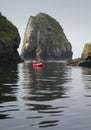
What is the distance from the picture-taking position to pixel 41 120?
17891 millimetres

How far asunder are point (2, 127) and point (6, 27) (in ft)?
576

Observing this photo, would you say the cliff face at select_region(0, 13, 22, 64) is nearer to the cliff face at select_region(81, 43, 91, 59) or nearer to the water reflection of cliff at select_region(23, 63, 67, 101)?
the cliff face at select_region(81, 43, 91, 59)

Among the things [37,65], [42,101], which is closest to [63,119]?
[42,101]

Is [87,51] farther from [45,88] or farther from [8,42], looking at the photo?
[45,88]

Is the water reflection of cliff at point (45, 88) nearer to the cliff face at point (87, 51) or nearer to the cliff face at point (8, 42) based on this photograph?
the cliff face at point (87, 51)

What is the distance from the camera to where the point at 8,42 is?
167000mm

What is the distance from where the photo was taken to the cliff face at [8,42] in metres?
154

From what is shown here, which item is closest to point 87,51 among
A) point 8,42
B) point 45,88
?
point 8,42

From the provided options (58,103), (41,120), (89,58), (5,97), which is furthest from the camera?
(89,58)

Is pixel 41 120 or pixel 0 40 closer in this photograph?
pixel 41 120

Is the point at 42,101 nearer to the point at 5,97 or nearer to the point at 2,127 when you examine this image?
the point at 5,97

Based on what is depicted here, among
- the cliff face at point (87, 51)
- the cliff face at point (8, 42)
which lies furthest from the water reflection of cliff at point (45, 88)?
the cliff face at point (8, 42)

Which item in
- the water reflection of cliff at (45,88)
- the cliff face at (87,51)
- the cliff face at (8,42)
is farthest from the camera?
the cliff face at (8,42)

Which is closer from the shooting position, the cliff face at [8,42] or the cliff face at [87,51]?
the cliff face at [87,51]
